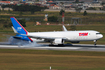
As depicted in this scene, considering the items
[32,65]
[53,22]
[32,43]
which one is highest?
[32,65]

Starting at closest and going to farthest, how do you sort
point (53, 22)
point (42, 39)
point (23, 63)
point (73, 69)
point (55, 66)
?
point (73, 69)
point (55, 66)
point (23, 63)
point (42, 39)
point (53, 22)

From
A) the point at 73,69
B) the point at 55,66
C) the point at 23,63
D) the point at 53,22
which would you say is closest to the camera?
the point at 73,69

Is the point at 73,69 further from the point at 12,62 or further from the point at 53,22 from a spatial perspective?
the point at 53,22

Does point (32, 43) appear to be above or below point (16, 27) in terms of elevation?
below

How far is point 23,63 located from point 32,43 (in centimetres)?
2627

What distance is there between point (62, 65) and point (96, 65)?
5.39 metres

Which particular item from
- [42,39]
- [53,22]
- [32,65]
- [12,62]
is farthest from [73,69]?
[53,22]

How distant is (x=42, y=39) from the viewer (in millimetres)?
62344

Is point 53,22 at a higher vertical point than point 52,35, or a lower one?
lower

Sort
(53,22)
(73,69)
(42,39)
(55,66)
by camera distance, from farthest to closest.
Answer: (53,22), (42,39), (55,66), (73,69)

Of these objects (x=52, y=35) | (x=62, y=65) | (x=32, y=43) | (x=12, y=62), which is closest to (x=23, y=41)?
(x=32, y=43)

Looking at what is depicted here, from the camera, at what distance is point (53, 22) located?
153125 mm

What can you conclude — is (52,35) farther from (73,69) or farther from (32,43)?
(73,69)

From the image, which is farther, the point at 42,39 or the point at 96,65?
the point at 42,39
